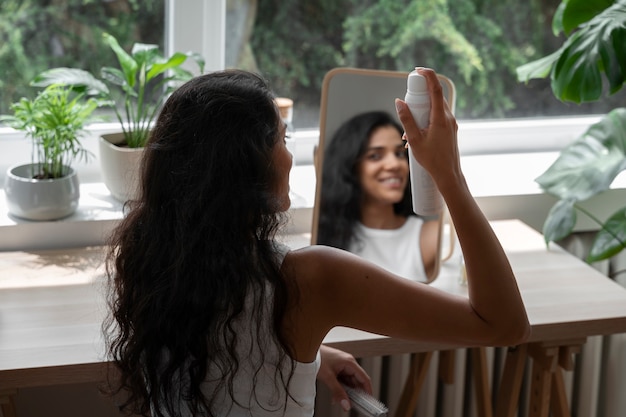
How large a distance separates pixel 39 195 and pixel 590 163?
1155 millimetres

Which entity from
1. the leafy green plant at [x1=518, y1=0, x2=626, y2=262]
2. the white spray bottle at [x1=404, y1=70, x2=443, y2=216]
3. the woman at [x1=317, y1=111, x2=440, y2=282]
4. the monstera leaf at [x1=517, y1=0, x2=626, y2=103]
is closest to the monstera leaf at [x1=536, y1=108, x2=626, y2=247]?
the leafy green plant at [x1=518, y1=0, x2=626, y2=262]

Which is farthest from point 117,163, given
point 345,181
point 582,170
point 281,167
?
point 582,170

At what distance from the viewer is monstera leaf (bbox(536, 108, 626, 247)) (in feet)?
6.82

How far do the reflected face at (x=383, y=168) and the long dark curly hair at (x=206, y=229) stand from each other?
660mm

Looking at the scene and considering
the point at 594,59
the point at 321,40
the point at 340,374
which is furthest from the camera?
the point at 321,40

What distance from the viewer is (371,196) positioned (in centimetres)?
190

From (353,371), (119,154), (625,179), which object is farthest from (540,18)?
(353,371)

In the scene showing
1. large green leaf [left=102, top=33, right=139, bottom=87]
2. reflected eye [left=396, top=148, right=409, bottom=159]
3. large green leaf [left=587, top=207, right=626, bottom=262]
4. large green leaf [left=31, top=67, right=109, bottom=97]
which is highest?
large green leaf [left=102, top=33, right=139, bottom=87]

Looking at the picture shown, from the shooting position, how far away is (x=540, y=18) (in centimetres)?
259

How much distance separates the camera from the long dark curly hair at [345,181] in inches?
74.4

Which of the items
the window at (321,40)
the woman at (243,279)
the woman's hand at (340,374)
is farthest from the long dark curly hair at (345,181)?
the woman at (243,279)

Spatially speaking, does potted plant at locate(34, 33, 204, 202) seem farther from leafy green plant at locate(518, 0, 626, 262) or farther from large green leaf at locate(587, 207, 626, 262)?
large green leaf at locate(587, 207, 626, 262)

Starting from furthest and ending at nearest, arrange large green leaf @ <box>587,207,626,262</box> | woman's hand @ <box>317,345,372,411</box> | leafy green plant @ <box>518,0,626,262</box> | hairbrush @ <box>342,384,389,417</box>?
large green leaf @ <box>587,207,626,262</box>
leafy green plant @ <box>518,0,626,262</box>
woman's hand @ <box>317,345,372,411</box>
hairbrush @ <box>342,384,389,417</box>

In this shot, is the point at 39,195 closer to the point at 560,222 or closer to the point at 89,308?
the point at 89,308
